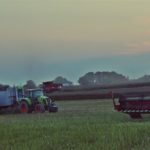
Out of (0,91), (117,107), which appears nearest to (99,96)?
(0,91)

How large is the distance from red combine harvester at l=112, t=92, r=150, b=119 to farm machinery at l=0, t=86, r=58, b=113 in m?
9.24

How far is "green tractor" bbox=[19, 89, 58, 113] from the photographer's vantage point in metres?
34.0

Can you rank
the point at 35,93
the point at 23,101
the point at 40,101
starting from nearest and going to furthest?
the point at 40,101 → the point at 23,101 → the point at 35,93

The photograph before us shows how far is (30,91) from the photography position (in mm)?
36062

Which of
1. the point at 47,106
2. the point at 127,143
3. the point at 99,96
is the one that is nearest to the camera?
the point at 127,143

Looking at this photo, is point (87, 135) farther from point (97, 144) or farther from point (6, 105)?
point (6, 105)

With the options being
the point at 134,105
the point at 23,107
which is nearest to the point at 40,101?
the point at 23,107

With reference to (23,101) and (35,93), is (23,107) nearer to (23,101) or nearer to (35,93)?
(23,101)

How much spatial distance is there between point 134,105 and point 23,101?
1184cm

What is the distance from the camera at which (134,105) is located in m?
25.0

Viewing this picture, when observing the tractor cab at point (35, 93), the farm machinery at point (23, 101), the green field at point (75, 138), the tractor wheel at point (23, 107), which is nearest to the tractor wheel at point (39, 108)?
the farm machinery at point (23, 101)

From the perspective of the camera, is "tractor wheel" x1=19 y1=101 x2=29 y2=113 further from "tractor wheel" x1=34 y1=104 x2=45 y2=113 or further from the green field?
the green field

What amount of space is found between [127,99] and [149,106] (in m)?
1.24

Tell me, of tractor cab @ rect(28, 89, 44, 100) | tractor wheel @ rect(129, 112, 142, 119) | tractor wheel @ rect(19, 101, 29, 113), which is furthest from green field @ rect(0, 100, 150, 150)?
tractor cab @ rect(28, 89, 44, 100)
